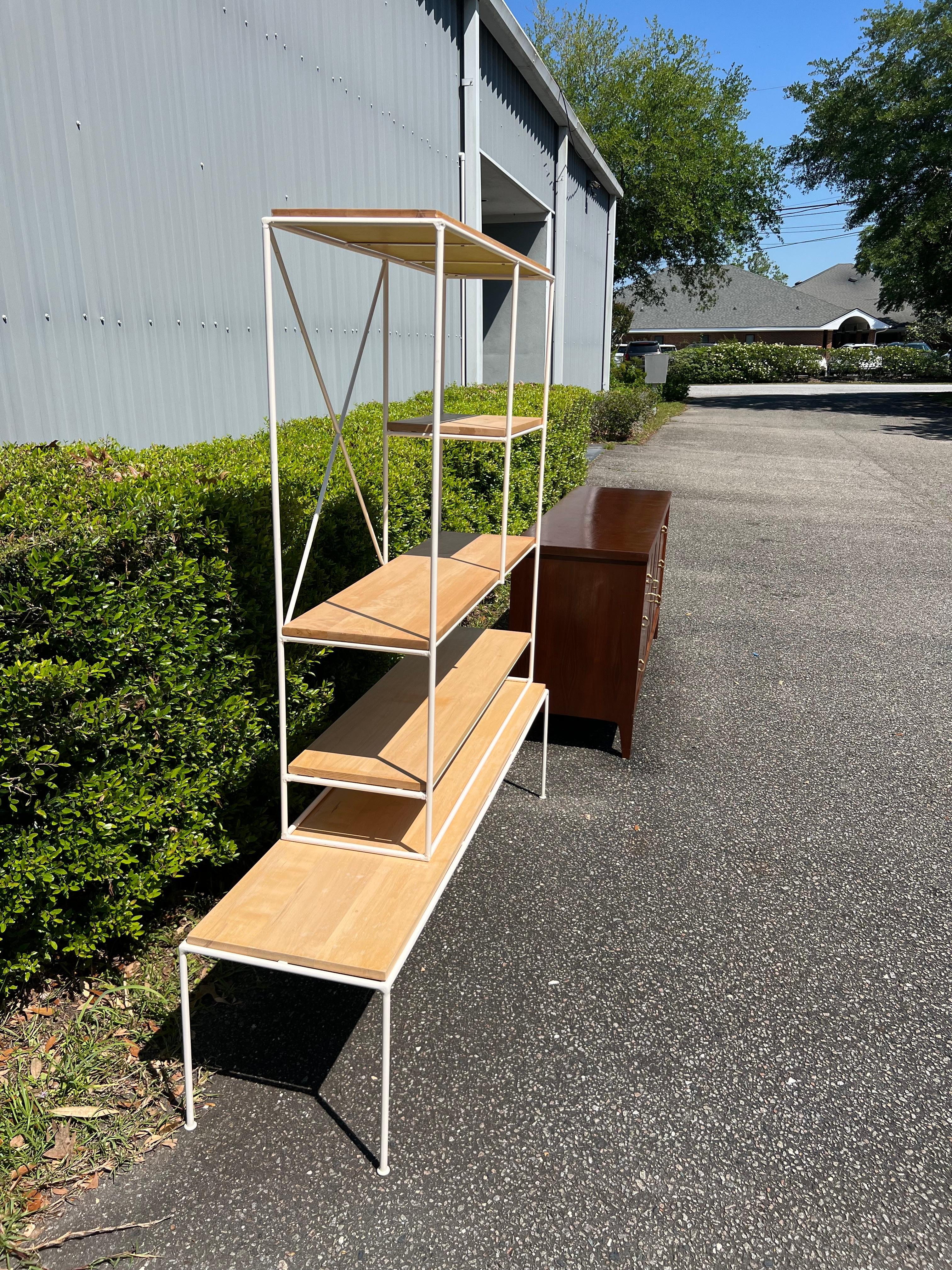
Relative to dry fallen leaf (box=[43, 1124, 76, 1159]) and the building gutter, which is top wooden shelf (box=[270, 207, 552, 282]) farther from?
the building gutter

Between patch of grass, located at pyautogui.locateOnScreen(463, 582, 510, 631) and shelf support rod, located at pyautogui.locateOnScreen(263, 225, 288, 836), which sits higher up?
shelf support rod, located at pyautogui.locateOnScreen(263, 225, 288, 836)

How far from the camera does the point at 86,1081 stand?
258 cm

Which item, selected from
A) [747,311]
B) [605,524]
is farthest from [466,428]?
[747,311]

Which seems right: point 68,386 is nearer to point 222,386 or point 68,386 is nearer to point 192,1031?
point 222,386

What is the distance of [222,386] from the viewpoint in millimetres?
5238

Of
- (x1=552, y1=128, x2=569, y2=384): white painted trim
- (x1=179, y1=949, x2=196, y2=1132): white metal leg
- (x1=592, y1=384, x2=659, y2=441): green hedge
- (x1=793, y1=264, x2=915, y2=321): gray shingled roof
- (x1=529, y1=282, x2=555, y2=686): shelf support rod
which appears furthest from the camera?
(x1=793, y1=264, x2=915, y2=321): gray shingled roof

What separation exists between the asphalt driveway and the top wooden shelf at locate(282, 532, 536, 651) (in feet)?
4.31

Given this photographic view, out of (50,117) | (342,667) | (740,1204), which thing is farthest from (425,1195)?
(50,117)

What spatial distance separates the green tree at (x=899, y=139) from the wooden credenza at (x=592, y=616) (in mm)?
26778

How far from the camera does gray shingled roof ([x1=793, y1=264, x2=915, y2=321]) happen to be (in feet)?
221

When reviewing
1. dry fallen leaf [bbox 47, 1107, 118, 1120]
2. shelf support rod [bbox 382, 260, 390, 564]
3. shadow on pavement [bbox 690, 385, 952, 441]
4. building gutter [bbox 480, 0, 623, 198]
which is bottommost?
dry fallen leaf [bbox 47, 1107, 118, 1120]

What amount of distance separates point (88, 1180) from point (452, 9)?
33.1 ft

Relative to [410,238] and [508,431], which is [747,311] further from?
[410,238]

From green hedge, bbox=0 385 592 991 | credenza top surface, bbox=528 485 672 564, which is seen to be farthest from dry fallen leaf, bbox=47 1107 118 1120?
credenza top surface, bbox=528 485 672 564
